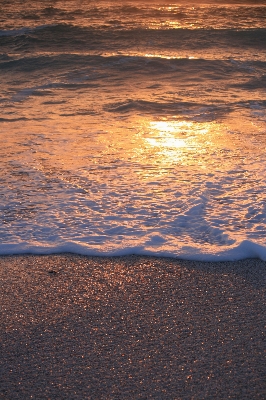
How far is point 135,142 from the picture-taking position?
6086 millimetres

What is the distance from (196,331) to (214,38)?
12326mm

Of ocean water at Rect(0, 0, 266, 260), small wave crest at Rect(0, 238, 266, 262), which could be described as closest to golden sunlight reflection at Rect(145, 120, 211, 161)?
ocean water at Rect(0, 0, 266, 260)

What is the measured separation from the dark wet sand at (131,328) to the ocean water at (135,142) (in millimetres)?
254

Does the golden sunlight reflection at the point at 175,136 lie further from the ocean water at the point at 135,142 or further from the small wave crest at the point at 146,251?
the small wave crest at the point at 146,251

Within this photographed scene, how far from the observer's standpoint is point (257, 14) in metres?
17.0

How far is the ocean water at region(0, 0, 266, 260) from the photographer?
3.93 m

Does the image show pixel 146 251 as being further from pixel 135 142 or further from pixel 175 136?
pixel 175 136

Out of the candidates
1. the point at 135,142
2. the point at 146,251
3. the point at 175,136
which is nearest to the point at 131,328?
the point at 146,251

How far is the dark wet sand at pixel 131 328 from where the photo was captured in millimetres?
2516

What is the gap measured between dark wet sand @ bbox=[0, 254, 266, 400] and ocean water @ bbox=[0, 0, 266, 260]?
25cm

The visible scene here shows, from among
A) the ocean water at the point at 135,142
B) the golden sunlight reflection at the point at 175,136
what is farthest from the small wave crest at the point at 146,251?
the golden sunlight reflection at the point at 175,136

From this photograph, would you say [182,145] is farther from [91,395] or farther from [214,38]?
[214,38]

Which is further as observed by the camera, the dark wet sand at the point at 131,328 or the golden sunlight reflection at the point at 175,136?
the golden sunlight reflection at the point at 175,136

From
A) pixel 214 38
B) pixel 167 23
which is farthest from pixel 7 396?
pixel 167 23
